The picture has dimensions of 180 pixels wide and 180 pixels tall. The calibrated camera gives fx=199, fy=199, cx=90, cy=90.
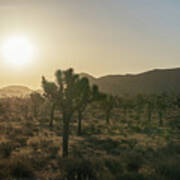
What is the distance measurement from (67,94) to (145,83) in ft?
474

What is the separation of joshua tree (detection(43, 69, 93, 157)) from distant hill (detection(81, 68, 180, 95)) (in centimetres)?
11727

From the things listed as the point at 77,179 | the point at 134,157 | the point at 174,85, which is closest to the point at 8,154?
the point at 77,179

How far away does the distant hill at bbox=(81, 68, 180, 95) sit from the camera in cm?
13588

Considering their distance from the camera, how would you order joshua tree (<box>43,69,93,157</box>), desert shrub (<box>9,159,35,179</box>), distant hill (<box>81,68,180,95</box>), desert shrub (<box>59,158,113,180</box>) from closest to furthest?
1. desert shrub (<box>59,158,113,180</box>)
2. desert shrub (<box>9,159,35,179</box>)
3. joshua tree (<box>43,69,93,157</box>)
4. distant hill (<box>81,68,180,95</box>)

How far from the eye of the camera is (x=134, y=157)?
1005cm

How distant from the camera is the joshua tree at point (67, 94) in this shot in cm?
1228

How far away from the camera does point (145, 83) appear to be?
150m

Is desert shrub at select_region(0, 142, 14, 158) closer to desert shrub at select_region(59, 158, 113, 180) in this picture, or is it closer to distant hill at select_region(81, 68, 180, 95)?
desert shrub at select_region(59, 158, 113, 180)

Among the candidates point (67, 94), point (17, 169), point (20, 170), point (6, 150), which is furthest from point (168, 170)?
point (6, 150)

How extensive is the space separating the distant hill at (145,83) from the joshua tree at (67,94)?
385 feet

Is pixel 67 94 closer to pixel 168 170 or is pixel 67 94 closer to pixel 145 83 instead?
pixel 168 170

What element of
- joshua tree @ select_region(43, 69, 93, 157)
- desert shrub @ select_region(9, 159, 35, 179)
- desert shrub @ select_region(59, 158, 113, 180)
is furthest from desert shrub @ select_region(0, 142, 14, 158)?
desert shrub @ select_region(59, 158, 113, 180)

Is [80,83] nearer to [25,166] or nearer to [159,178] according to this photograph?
[25,166]

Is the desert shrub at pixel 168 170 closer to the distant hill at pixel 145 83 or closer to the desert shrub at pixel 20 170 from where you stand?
the desert shrub at pixel 20 170
